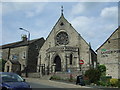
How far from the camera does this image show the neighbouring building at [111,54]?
28.7 m

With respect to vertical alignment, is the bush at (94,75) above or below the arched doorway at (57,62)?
below

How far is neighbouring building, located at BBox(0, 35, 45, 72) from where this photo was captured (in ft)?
132

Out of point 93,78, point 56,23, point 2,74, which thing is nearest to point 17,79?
point 2,74

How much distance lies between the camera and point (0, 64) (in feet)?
137

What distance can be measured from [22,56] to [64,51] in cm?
1437

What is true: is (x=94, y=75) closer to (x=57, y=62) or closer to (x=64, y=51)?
(x=64, y=51)

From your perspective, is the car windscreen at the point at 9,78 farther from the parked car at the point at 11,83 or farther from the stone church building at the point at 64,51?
the stone church building at the point at 64,51

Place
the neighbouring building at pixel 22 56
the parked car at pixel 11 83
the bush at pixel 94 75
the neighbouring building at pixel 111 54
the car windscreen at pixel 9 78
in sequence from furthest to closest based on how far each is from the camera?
the neighbouring building at pixel 22 56 < the neighbouring building at pixel 111 54 < the bush at pixel 94 75 < the car windscreen at pixel 9 78 < the parked car at pixel 11 83

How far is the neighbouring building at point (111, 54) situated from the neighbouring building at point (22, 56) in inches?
703

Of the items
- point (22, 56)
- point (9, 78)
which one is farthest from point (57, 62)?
point (9, 78)

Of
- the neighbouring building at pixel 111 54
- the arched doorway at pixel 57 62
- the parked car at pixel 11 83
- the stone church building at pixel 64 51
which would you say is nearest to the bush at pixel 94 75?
the neighbouring building at pixel 111 54

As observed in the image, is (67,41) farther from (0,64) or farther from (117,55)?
(0,64)

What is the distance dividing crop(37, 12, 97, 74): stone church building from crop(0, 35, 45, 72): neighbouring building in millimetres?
4150

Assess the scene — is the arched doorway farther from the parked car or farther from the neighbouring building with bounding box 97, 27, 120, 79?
the parked car
